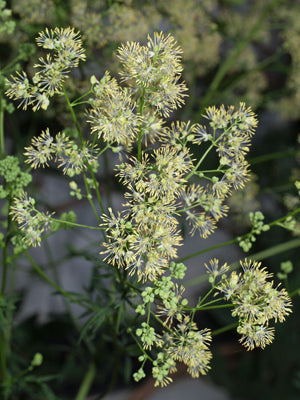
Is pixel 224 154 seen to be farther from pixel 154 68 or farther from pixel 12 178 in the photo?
pixel 12 178

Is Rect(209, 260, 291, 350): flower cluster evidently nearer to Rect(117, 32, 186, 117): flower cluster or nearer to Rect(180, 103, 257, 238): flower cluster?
Rect(180, 103, 257, 238): flower cluster

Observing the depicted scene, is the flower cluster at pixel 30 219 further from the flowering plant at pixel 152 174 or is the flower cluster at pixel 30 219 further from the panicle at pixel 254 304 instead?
the panicle at pixel 254 304

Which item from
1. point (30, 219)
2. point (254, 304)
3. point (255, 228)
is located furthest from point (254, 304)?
point (30, 219)

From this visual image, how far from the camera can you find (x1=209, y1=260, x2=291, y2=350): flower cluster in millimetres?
487

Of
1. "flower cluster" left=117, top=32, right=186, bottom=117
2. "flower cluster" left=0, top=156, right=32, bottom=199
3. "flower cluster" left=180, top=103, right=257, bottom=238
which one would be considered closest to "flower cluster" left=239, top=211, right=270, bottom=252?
"flower cluster" left=180, top=103, right=257, bottom=238

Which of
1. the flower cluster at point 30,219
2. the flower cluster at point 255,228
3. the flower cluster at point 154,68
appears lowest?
the flower cluster at point 255,228

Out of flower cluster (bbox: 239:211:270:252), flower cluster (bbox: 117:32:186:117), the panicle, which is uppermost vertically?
flower cluster (bbox: 117:32:186:117)

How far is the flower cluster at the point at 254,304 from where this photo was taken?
1.60 ft

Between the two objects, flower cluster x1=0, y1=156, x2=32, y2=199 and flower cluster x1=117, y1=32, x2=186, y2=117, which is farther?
flower cluster x1=0, y1=156, x2=32, y2=199

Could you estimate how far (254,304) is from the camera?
50 cm

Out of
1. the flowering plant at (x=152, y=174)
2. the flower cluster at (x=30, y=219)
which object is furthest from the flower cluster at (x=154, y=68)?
the flower cluster at (x=30, y=219)

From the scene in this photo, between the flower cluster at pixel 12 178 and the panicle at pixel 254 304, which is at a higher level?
the flower cluster at pixel 12 178

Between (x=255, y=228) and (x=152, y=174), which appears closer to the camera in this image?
(x=152, y=174)

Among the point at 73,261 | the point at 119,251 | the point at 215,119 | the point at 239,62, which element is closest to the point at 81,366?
the point at 73,261
